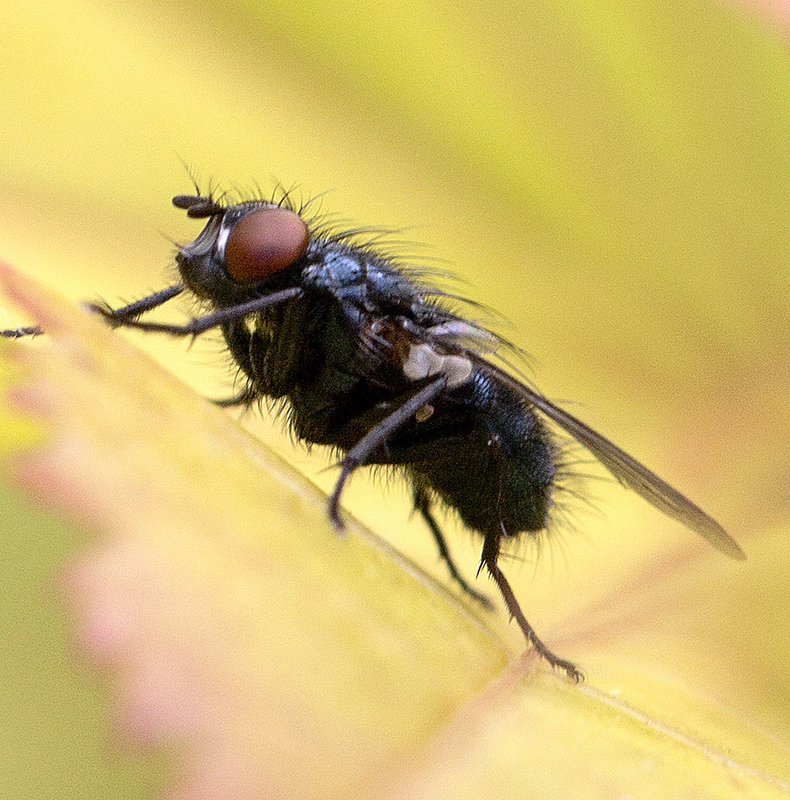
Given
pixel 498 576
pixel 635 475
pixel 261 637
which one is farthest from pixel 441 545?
pixel 261 637

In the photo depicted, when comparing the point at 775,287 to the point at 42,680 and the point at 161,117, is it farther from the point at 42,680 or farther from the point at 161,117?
A: the point at 42,680

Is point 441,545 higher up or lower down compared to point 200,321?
lower down

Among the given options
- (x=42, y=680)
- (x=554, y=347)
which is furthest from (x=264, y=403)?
(x=42, y=680)

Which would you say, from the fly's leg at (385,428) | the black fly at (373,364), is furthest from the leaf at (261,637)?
the black fly at (373,364)

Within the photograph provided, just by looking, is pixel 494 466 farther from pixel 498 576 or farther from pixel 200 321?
pixel 200 321

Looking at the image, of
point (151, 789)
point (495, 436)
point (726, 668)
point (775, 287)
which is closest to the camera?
point (151, 789)

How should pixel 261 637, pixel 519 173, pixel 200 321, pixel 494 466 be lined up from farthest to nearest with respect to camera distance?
pixel 519 173
pixel 494 466
pixel 200 321
pixel 261 637
